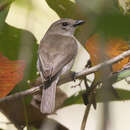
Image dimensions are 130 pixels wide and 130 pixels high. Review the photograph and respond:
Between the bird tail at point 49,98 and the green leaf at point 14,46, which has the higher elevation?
the green leaf at point 14,46

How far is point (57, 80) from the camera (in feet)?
3.16

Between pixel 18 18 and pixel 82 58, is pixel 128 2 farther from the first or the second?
pixel 18 18

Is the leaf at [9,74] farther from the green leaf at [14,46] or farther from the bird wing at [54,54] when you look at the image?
the bird wing at [54,54]

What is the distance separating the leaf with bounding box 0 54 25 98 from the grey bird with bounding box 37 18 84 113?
111mm

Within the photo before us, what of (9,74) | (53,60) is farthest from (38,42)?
(9,74)

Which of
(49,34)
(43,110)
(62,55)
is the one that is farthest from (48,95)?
(49,34)

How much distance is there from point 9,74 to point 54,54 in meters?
0.26

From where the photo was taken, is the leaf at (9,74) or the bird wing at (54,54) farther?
the bird wing at (54,54)

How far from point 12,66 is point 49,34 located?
0.40 m

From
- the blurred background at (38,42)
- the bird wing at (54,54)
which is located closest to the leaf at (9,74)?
the blurred background at (38,42)

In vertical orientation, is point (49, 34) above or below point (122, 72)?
below

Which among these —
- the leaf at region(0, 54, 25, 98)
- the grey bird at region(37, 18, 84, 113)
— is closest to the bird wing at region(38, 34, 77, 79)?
the grey bird at region(37, 18, 84, 113)

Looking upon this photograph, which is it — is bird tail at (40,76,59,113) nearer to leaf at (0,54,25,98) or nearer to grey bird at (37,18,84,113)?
grey bird at (37,18,84,113)

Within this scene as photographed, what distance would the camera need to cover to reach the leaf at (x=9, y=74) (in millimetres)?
788
